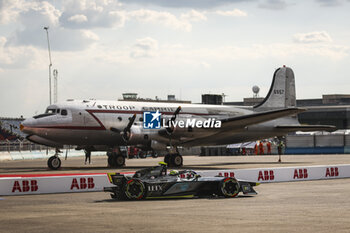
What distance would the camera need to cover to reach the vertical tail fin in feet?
154

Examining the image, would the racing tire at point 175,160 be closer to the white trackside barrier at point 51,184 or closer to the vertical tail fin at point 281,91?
the vertical tail fin at point 281,91

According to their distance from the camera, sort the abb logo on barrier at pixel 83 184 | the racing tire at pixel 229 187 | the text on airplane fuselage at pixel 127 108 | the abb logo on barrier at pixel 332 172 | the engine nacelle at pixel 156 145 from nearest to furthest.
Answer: the racing tire at pixel 229 187 → the abb logo on barrier at pixel 83 184 → the abb logo on barrier at pixel 332 172 → the text on airplane fuselage at pixel 127 108 → the engine nacelle at pixel 156 145

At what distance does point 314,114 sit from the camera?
369ft

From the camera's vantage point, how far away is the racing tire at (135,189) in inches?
731

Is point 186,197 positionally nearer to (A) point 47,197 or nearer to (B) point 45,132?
(A) point 47,197

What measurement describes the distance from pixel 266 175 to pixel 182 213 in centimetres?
1211

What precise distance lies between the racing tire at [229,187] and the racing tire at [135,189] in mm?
2684

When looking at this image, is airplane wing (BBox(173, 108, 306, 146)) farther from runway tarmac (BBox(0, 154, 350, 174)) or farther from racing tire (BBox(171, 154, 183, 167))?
runway tarmac (BBox(0, 154, 350, 174))

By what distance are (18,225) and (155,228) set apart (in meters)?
3.25

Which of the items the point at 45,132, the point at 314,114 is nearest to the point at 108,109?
the point at 45,132

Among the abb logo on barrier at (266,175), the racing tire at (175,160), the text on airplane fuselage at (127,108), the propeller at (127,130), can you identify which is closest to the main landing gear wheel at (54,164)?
the text on airplane fuselage at (127,108)

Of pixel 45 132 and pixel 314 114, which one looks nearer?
pixel 45 132

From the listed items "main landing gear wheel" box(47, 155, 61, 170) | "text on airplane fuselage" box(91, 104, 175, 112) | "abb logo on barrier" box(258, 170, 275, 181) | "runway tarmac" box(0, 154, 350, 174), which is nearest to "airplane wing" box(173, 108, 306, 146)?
"runway tarmac" box(0, 154, 350, 174)

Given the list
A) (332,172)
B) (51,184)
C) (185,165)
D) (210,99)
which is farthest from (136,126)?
(210,99)
